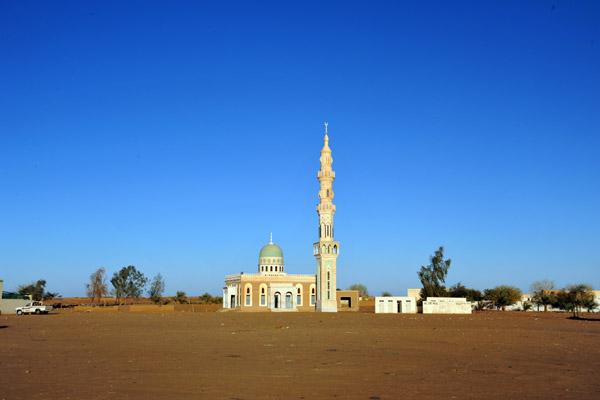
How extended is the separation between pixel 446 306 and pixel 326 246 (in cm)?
1962

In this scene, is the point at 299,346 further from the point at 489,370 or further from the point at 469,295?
the point at 469,295

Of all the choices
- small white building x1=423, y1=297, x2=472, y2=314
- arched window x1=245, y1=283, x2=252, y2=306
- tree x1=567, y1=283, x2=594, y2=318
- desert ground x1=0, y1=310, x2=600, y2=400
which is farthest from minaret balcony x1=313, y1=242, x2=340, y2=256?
desert ground x1=0, y1=310, x2=600, y2=400

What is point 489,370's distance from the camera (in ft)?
45.9

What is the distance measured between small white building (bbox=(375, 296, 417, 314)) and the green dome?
965 inches

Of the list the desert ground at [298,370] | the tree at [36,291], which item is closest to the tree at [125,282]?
the tree at [36,291]

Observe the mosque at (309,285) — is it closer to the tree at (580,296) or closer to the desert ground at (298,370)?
the tree at (580,296)

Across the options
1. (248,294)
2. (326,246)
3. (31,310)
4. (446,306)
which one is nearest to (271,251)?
(248,294)

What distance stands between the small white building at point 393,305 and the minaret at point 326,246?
8.25 meters

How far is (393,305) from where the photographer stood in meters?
71.5

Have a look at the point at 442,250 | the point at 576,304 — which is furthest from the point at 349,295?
the point at 576,304

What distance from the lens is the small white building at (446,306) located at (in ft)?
226

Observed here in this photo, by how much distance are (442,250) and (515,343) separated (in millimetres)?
62742

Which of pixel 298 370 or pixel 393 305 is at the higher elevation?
pixel 298 370

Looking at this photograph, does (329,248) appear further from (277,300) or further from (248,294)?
(248,294)
